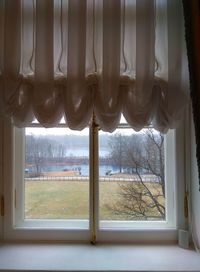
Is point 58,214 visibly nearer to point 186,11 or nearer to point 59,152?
point 59,152

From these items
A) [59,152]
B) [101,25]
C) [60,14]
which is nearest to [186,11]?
[101,25]

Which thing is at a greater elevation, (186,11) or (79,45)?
(186,11)

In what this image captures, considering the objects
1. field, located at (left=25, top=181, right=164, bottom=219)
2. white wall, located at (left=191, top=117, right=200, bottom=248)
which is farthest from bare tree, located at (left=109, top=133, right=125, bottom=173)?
white wall, located at (left=191, top=117, right=200, bottom=248)

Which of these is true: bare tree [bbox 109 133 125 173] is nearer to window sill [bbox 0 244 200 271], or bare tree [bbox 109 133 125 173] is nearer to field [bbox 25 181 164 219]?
field [bbox 25 181 164 219]

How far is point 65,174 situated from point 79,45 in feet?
2.16

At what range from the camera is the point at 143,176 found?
65.7 inches

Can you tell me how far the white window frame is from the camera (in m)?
1.63

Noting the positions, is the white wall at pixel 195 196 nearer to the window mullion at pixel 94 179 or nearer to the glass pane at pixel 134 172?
the glass pane at pixel 134 172

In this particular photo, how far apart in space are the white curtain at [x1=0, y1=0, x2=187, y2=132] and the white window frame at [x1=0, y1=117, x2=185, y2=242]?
0.20 meters

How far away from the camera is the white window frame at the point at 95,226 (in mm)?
1626

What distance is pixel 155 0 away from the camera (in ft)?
5.07

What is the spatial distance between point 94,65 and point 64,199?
0.70 metres

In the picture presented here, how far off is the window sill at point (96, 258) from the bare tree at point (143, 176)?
20cm

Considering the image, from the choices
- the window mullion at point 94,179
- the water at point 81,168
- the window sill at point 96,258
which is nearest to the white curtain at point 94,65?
the window mullion at point 94,179
